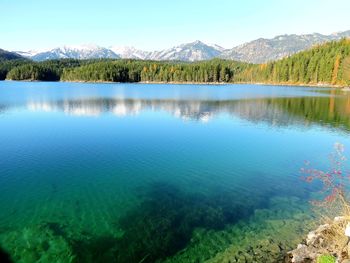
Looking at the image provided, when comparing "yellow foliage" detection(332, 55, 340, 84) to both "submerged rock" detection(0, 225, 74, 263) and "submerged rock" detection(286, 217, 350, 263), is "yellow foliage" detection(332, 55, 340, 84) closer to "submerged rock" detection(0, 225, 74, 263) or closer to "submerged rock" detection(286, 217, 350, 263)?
"submerged rock" detection(286, 217, 350, 263)

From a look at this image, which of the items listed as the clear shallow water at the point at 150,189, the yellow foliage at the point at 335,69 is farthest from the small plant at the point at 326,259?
the yellow foliage at the point at 335,69

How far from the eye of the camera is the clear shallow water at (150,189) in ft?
54.0

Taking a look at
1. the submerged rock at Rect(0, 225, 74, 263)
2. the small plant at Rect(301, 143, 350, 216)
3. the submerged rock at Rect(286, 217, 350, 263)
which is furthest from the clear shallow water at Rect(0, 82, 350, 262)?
the small plant at Rect(301, 143, 350, 216)

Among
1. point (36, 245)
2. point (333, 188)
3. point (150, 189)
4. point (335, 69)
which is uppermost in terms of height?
point (335, 69)

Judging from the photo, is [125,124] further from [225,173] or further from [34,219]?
[34,219]

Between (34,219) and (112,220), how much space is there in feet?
16.5

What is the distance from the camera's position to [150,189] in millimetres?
23922

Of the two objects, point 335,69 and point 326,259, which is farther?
point 335,69

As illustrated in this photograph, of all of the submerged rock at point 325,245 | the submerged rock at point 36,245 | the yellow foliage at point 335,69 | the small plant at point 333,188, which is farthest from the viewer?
the yellow foliage at point 335,69

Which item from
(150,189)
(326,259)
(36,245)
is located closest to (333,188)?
(326,259)

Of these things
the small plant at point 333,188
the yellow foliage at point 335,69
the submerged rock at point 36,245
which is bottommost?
the submerged rock at point 36,245

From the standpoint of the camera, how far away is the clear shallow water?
1645cm

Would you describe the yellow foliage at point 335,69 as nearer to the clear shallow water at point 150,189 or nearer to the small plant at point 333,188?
the clear shallow water at point 150,189

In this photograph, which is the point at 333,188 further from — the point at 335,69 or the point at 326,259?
the point at 335,69
